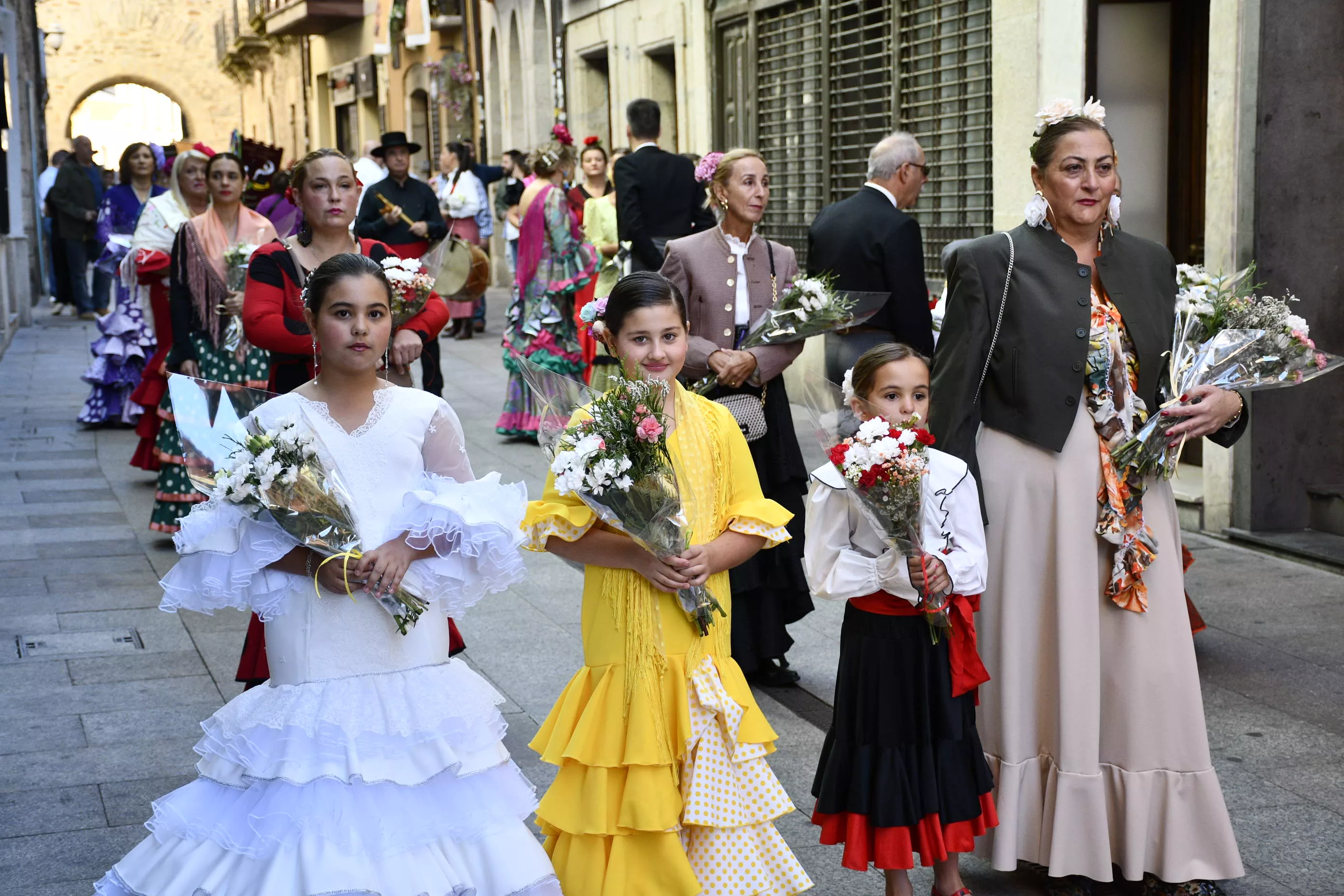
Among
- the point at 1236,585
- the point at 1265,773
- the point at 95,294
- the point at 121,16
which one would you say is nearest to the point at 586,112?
the point at 95,294

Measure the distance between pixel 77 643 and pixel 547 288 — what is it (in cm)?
557

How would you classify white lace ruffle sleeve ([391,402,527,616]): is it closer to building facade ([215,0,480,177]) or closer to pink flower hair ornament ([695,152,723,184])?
pink flower hair ornament ([695,152,723,184])

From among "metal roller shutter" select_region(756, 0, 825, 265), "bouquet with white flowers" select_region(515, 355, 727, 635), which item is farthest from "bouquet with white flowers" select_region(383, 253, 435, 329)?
"metal roller shutter" select_region(756, 0, 825, 265)

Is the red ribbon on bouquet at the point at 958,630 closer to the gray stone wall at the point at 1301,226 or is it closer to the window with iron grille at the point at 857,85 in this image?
the gray stone wall at the point at 1301,226

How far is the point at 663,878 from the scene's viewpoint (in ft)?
12.2

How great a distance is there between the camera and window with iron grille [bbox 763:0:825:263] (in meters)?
13.7

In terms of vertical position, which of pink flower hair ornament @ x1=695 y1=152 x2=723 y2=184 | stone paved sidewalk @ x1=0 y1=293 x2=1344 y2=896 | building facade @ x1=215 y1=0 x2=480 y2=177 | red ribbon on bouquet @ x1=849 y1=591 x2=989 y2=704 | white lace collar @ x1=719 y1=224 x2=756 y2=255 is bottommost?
stone paved sidewalk @ x1=0 y1=293 x2=1344 y2=896

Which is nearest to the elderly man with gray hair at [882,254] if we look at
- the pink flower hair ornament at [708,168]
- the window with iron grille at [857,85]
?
the pink flower hair ornament at [708,168]

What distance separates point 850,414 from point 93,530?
6.28 meters

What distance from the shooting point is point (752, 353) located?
5734 millimetres

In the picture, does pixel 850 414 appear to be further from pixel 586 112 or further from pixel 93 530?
pixel 586 112

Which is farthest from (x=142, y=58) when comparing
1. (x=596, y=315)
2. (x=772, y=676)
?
(x=596, y=315)

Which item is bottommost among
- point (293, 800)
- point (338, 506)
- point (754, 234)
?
point (293, 800)

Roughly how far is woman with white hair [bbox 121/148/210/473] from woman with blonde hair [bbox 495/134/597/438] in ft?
8.03
